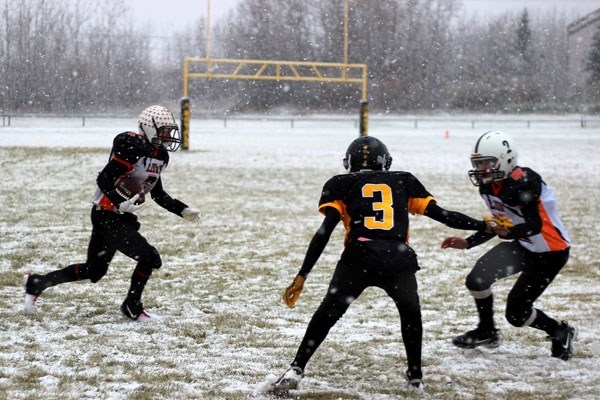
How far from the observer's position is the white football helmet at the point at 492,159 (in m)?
5.11

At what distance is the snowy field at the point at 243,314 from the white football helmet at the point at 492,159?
1237 mm

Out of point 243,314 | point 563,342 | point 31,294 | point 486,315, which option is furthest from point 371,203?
point 31,294

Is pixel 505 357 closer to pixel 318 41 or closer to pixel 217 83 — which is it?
pixel 318 41

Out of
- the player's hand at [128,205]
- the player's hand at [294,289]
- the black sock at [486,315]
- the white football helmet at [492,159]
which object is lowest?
the black sock at [486,315]

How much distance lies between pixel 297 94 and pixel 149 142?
41.9 metres

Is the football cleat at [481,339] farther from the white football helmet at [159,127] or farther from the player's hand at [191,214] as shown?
the white football helmet at [159,127]

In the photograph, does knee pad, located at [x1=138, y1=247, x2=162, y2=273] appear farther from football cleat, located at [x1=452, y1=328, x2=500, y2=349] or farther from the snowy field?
football cleat, located at [x1=452, y1=328, x2=500, y2=349]

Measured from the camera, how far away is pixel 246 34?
4719 cm

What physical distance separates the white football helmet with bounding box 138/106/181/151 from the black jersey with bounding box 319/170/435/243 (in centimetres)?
186

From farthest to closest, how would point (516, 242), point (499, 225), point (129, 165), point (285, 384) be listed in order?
point (129, 165) < point (516, 242) < point (499, 225) < point (285, 384)

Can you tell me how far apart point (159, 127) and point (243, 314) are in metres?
1.69

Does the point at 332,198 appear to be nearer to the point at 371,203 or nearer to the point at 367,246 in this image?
the point at 371,203

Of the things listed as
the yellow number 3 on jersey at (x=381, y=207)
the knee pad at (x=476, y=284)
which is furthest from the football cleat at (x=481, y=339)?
the yellow number 3 on jersey at (x=381, y=207)

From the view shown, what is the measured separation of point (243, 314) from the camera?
657 cm
